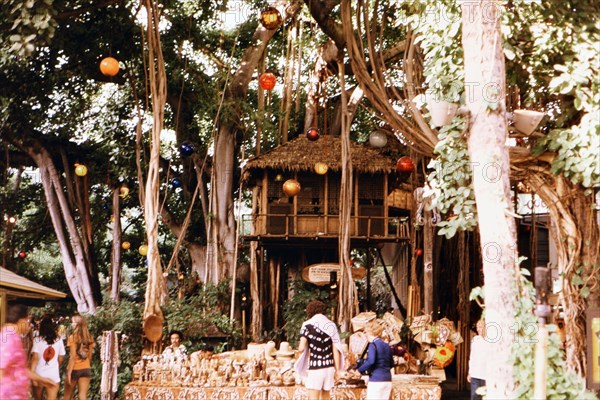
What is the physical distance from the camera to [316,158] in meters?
16.3

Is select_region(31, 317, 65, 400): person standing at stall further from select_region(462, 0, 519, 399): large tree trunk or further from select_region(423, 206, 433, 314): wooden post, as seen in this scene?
select_region(423, 206, 433, 314): wooden post

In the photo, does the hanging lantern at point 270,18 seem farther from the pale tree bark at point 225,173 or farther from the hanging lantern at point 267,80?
the pale tree bark at point 225,173

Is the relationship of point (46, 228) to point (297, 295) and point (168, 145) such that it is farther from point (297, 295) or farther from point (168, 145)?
point (297, 295)

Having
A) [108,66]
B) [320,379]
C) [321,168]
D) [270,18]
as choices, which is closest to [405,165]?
[321,168]

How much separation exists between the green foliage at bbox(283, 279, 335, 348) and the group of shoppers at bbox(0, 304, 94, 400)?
6971 millimetres

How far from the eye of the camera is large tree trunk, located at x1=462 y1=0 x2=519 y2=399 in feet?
22.7

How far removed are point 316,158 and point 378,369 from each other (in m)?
8.44

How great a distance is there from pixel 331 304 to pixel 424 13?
8.51 m

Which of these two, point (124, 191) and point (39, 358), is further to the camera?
point (124, 191)

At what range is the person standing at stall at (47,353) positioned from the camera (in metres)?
8.83

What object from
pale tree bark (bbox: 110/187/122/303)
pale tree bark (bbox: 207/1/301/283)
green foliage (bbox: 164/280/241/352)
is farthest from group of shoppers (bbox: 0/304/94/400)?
pale tree bark (bbox: 110/187/122/303)

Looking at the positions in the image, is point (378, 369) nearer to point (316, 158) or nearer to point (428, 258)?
point (316, 158)

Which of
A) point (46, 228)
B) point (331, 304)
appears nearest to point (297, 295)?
point (331, 304)

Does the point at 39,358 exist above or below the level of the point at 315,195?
below
